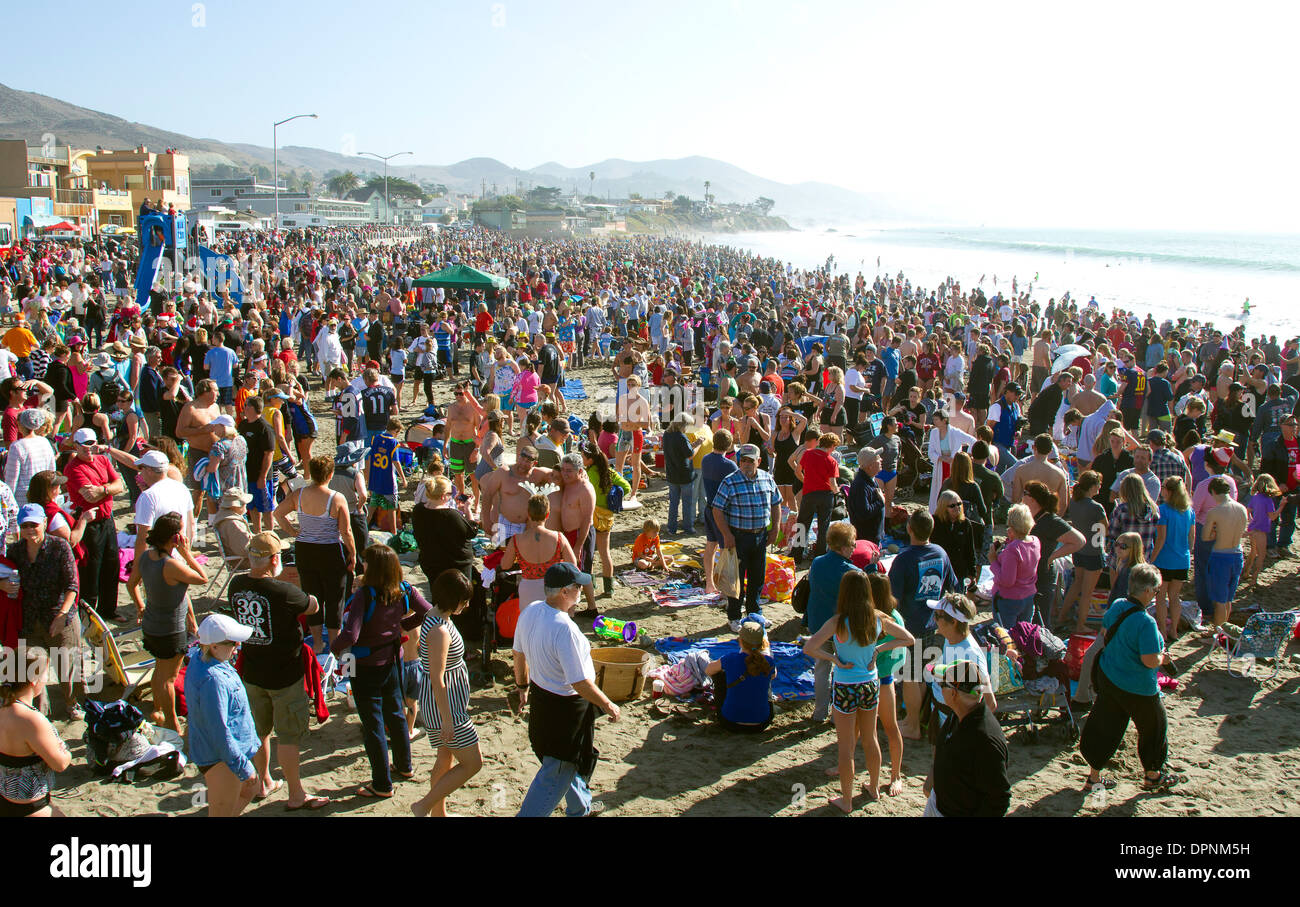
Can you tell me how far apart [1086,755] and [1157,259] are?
3552 inches

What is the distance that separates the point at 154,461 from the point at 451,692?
10.5ft

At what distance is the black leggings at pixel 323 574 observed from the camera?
19.6ft

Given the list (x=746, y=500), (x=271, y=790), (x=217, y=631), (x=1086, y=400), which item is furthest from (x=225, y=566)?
(x=1086, y=400)

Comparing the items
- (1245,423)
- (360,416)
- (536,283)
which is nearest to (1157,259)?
(536,283)

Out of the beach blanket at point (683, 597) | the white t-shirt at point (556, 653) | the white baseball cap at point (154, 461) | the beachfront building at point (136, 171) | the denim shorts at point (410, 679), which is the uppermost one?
the beachfront building at point (136, 171)

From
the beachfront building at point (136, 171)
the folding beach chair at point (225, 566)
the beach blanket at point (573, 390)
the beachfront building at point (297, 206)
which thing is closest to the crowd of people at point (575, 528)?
the folding beach chair at point (225, 566)

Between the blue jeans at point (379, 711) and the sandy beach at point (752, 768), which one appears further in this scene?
the sandy beach at point (752, 768)

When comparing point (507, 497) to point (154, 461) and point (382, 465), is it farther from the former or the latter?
point (154, 461)

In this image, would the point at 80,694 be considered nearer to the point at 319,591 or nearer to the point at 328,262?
the point at 319,591

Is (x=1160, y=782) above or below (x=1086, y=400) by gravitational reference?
below

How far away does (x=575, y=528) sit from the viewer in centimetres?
655

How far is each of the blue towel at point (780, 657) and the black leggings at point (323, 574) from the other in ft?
7.62

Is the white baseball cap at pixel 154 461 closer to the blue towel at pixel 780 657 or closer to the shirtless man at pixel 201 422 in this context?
the shirtless man at pixel 201 422

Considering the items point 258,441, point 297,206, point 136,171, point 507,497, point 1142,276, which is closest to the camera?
point 507,497
